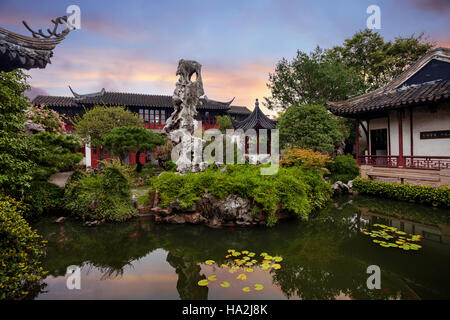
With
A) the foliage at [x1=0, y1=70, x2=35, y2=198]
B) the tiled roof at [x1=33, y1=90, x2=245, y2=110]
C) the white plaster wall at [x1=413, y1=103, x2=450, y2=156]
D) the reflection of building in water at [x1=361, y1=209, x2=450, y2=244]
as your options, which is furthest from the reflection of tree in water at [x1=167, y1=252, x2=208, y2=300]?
the tiled roof at [x1=33, y1=90, x2=245, y2=110]

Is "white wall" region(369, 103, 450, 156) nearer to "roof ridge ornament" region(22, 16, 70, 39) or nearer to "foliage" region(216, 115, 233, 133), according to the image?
"foliage" region(216, 115, 233, 133)

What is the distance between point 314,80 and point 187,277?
641 inches

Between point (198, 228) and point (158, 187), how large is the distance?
1.73 meters

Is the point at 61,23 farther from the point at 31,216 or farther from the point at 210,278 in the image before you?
the point at 210,278

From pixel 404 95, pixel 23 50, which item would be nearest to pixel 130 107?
pixel 23 50

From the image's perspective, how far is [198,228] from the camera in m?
6.30

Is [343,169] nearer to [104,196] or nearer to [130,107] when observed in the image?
[104,196]

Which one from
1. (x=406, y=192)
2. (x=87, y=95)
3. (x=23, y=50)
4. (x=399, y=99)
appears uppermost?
(x=87, y=95)

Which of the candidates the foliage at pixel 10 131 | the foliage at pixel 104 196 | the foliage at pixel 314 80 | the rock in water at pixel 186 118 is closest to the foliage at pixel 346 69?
the foliage at pixel 314 80

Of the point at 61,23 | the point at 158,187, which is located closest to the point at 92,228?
the point at 158,187

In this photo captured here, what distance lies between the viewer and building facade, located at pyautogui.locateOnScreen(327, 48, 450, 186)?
31.4 ft

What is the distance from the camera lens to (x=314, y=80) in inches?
651

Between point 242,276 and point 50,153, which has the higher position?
point 50,153

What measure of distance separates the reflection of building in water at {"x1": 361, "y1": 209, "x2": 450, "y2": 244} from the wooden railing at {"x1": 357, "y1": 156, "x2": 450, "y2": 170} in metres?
4.02
